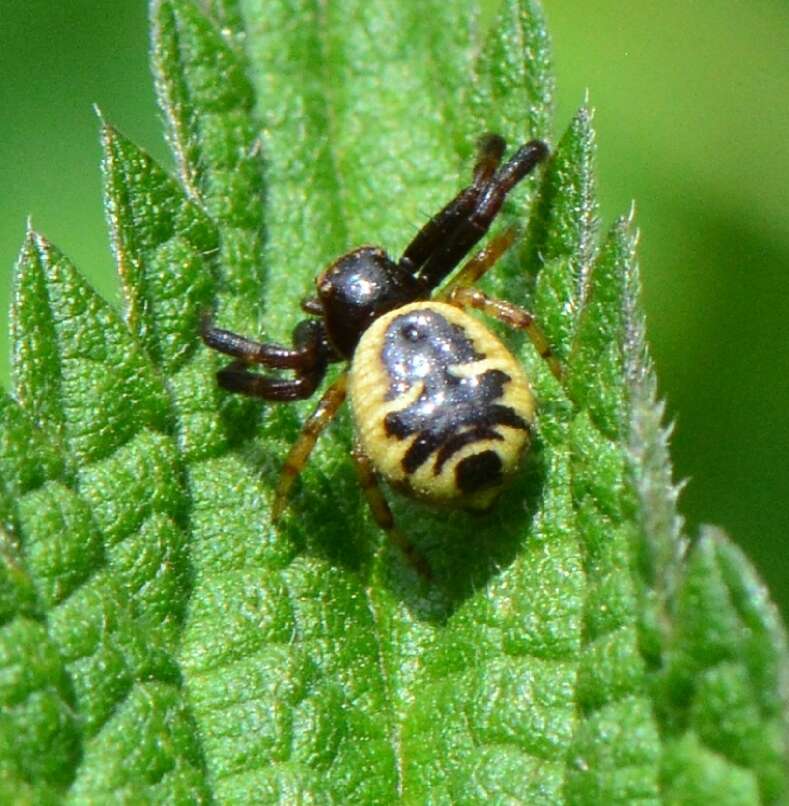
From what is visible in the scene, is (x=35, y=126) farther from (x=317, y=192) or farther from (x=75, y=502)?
(x=75, y=502)

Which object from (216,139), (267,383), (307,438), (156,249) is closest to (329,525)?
(307,438)

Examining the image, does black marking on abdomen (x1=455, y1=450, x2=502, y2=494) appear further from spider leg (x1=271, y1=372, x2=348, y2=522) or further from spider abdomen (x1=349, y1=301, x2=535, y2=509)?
spider leg (x1=271, y1=372, x2=348, y2=522)

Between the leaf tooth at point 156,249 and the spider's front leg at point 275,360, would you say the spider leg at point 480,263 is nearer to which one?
the spider's front leg at point 275,360

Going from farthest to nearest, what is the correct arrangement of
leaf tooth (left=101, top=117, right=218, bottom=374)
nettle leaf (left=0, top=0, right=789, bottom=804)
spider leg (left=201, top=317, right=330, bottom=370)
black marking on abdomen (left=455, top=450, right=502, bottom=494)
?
spider leg (left=201, top=317, right=330, bottom=370)
leaf tooth (left=101, top=117, right=218, bottom=374)
black marking on abdomen (left=455, top=450, right=502, bottom=494)
nettle leaf (left=0, top=0, right=789, bottom=804)

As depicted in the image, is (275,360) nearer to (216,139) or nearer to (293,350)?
Answer: (293,350)

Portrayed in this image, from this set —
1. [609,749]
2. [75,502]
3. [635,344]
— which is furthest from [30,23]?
[609,749]

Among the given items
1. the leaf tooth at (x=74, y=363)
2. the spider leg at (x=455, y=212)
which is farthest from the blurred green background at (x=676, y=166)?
the leaf tooth at (x=74, y=363)

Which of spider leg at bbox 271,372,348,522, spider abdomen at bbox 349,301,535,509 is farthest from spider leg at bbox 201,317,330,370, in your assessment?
spider abdomen at bbox 349,301,535,509
